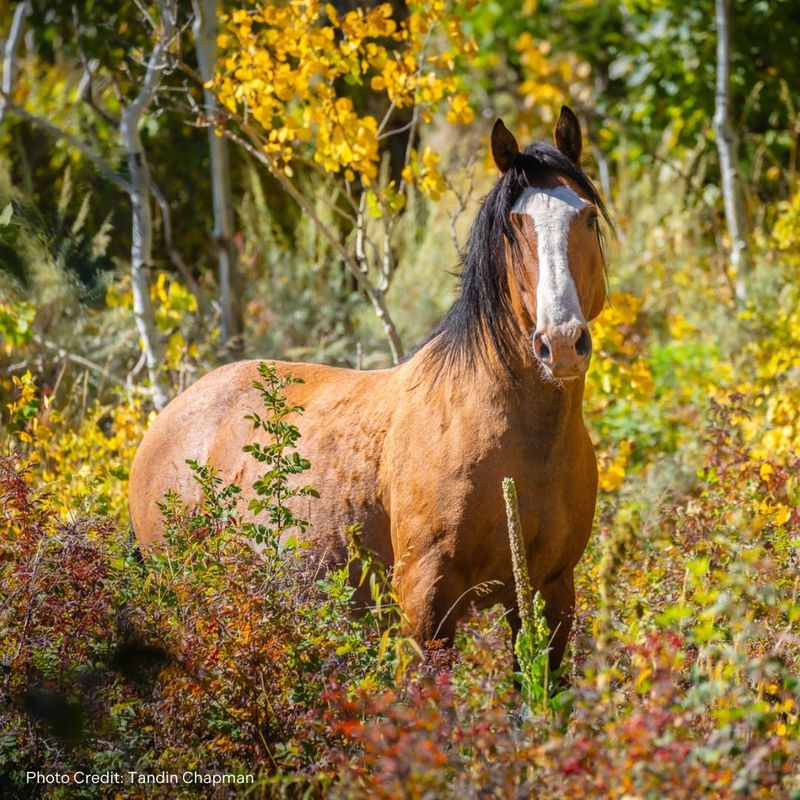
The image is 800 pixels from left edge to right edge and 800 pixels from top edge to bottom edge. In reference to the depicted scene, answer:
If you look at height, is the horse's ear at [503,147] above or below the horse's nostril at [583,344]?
above

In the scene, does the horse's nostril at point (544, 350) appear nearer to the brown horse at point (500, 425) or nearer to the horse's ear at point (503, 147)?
the brown horse at point (500, 425)

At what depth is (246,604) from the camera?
10.2 feet

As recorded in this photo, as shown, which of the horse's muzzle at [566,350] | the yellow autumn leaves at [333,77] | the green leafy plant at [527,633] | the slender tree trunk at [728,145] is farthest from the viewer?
the slender tree trunk at [728,145]

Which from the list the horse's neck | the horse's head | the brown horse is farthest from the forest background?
the horse's head

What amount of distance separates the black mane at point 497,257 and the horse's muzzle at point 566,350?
13.8 inches

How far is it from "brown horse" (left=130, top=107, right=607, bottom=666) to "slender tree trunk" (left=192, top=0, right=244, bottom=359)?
3.09 m

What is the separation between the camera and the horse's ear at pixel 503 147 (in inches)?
141

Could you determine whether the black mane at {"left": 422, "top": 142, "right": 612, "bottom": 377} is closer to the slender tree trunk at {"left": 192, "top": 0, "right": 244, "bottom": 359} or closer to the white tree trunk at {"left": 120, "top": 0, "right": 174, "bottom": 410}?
the white tree trunk at {"left": 120, "top": 0, "right": 174, "bottom": 410}

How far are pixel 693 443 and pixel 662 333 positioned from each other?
285 centimetres

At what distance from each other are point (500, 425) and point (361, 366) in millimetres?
2688

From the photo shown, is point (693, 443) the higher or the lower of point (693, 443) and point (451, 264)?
the lower

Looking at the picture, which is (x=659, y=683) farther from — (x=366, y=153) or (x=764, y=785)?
(x=366, y=153)

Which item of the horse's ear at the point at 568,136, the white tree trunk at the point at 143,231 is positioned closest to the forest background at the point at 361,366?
the white tree trunk at the point at 143,231

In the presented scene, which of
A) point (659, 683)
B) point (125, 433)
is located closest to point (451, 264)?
point (125, 433)
